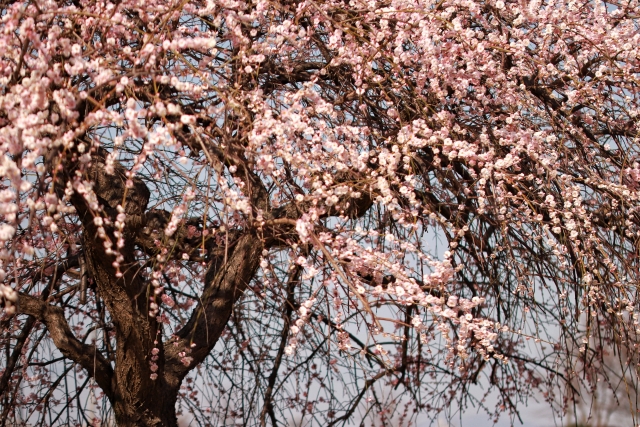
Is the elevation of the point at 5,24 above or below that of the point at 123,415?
above

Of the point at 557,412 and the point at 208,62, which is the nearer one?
the point at 208,62

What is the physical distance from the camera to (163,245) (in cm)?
273

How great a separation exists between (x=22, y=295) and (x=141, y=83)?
1129mm

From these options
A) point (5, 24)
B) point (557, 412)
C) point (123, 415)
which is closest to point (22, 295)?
point (123, 415)

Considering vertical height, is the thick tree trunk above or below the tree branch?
below

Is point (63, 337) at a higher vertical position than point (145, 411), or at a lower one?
higher

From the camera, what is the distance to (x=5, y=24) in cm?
258

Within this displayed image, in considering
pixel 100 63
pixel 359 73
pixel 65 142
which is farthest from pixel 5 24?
pixel 359 73

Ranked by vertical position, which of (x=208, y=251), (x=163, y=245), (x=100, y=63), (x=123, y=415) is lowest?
(x=123, y=415)

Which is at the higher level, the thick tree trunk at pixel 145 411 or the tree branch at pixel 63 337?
the tree branch at pixel 63 337

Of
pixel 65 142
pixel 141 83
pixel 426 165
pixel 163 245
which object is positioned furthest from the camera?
pixel 426 165

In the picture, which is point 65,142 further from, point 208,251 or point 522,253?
point 522,253

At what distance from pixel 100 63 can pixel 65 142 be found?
447 millimetres

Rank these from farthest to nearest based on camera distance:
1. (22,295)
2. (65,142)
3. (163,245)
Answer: (22,295) → (163,245) → (65,142)
